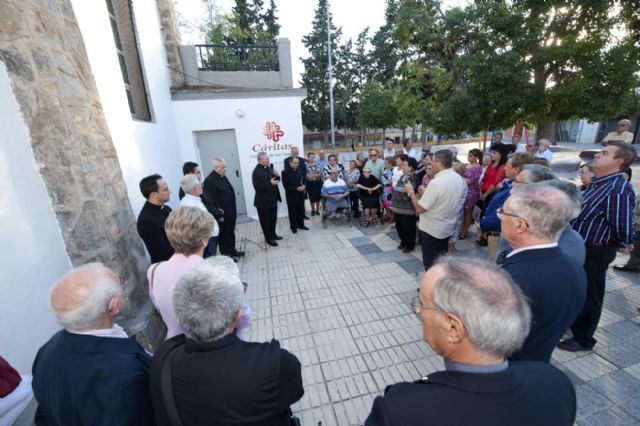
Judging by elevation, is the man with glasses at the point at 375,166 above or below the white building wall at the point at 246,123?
below

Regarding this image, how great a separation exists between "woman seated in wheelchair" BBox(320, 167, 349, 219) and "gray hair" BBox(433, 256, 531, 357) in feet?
18.8

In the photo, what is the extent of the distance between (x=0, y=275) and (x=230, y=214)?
10.4 feet

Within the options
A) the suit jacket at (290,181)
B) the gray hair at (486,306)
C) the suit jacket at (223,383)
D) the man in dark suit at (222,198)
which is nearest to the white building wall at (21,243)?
the suit jacket at (223,383)

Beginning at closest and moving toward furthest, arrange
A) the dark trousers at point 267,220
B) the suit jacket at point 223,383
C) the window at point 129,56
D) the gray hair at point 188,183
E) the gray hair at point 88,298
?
1. the suit jacket at point 223,383
2. the gray hair at point 88,298
3. the gray hair at point 188,183
4. the window at point 129,56
5. the dark trousers at point 267,220

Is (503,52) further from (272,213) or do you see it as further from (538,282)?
(538,282)

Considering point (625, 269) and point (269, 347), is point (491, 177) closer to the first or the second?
point (625, 269)

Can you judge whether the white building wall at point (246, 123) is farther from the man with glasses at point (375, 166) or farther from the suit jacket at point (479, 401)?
the suit jacket at point (479, 401)

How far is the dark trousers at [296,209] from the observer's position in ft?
21.3

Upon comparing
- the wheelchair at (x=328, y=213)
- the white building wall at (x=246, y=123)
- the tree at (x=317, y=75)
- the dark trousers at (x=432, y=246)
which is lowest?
the wheelchair at (x=328, y=213)

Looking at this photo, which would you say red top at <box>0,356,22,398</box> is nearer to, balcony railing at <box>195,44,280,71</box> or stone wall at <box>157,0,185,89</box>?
stone wall at <box>157,0,185,89</box>

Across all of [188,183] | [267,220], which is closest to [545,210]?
[188,183]

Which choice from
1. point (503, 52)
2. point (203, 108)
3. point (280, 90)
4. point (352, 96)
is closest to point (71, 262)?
point (203, 108)

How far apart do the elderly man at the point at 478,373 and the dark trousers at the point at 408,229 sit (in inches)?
166

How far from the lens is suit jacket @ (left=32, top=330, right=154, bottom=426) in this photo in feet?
3.76
